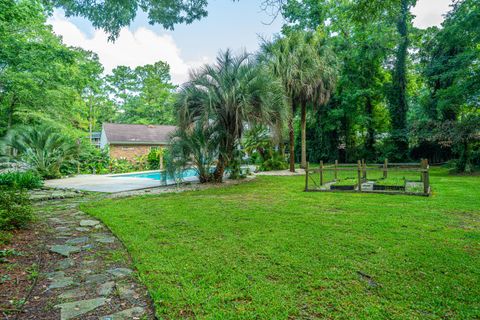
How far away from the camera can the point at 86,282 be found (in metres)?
2.53

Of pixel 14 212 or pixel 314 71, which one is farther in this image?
pixel 314 71

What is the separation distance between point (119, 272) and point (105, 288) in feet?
1.01

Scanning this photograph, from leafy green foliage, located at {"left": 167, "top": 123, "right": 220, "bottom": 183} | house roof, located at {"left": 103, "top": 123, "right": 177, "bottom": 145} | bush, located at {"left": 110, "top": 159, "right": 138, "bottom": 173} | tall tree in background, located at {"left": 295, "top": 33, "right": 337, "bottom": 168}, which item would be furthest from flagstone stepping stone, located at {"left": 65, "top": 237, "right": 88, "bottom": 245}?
house roof, located at {"left": 103, "top": 123, "right": 177, "bottom": 145}

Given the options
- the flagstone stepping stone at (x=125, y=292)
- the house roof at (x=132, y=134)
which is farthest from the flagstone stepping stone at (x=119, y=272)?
the house roof at (x=132, y=134)

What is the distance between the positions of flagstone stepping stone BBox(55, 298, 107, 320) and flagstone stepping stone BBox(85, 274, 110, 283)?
35 centimetres

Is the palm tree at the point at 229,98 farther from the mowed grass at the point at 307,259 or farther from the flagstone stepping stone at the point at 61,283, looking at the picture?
the flagstone stepping stone at the point at 61,283

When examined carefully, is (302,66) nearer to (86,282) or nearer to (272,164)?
(272,164)

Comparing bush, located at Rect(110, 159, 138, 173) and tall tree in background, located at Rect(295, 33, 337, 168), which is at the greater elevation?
tall tree in background, located at Rect(295, 33, 337, 168)

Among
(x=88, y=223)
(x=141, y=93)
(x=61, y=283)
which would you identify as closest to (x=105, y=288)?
(x=61, y=283)

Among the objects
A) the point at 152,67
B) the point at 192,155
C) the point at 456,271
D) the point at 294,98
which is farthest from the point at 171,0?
the point at 152,67

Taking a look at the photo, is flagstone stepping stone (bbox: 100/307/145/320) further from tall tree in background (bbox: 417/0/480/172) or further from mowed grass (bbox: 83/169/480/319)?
tall tree in background (bbox: 417/0/480/172)

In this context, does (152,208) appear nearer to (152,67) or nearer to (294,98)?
(294,98)

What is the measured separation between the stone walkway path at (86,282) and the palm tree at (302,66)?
9860mm

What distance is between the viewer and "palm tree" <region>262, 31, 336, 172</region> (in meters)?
12.5
